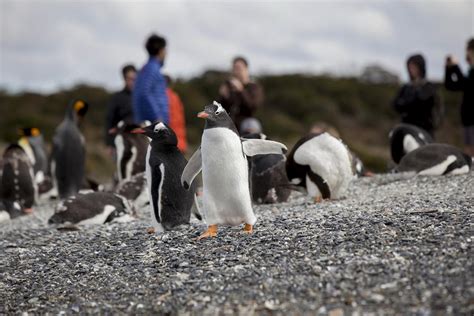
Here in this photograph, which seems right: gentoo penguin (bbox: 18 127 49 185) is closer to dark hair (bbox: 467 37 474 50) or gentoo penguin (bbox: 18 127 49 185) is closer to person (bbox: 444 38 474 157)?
person (bbox: 444 38 474 157)

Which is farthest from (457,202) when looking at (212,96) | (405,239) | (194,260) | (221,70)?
(221,70)

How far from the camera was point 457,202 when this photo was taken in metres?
5.58

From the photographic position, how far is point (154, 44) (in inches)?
334

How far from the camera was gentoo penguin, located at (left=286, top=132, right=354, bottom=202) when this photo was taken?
703 cm

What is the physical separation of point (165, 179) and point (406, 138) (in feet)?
16.2

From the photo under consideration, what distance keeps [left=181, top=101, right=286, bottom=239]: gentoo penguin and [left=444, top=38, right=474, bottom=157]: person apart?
544cm

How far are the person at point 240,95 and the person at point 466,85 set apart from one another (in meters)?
2.81

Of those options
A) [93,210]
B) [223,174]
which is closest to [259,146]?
[223,174]

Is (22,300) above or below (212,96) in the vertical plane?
below

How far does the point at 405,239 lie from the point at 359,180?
5084 mm

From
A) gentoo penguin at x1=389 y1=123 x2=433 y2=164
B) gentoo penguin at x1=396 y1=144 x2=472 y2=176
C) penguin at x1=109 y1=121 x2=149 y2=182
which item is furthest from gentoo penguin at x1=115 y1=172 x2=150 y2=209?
gentoo penguin at x1=389 y1=123 x2=433 y2=164

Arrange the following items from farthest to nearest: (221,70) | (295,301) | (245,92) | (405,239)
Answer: (221,70), (245,92), (405,239), (295,301)

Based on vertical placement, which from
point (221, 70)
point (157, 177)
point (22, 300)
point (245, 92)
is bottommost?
Answer: point (22, 300)

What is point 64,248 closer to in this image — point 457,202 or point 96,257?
point 96,257
